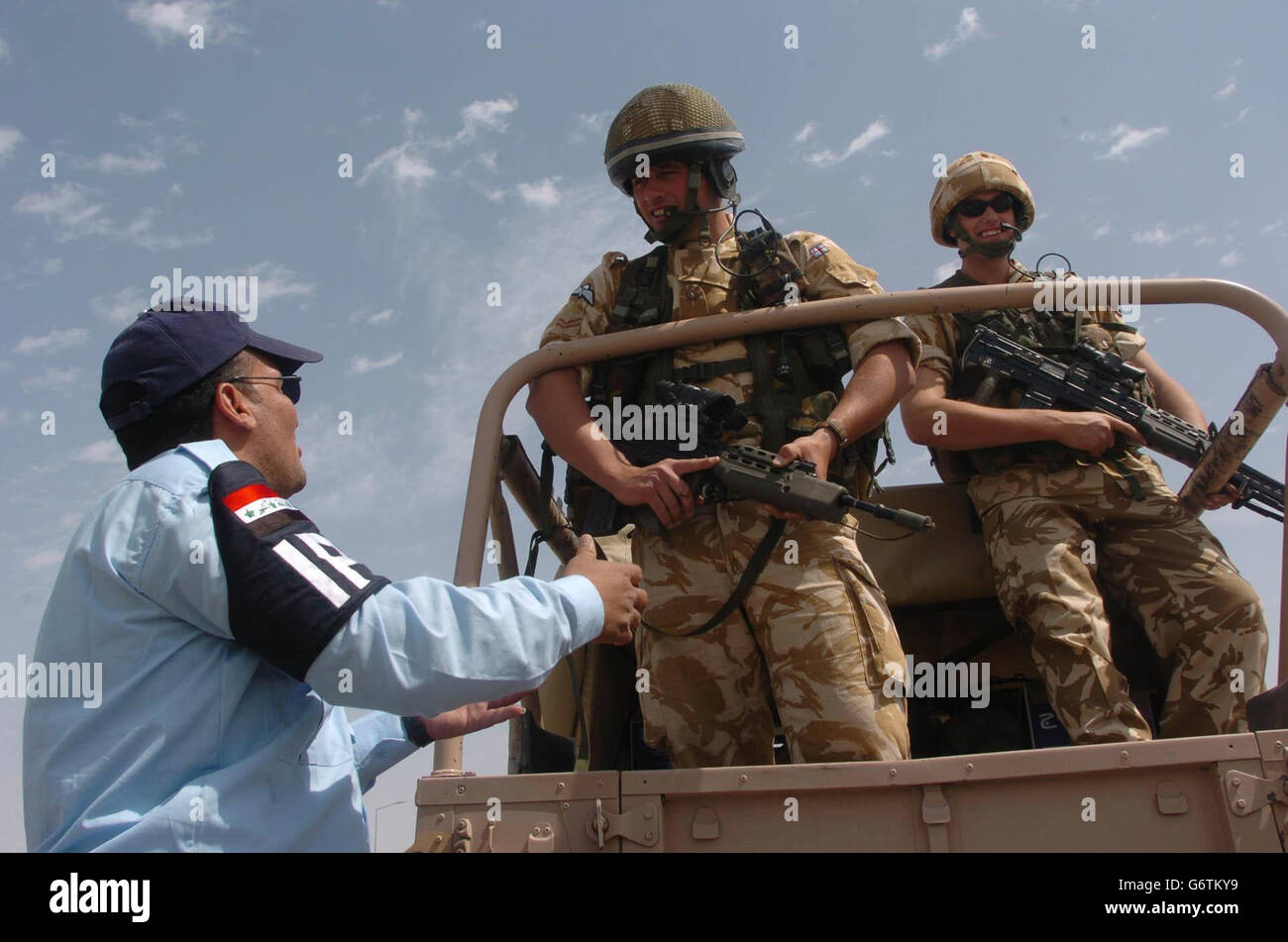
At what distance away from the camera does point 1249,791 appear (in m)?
2.21

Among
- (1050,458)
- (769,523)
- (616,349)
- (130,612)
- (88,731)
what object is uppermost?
(616,349)

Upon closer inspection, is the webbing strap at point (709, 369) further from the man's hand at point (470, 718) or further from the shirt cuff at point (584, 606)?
the shirt cuff at point (584, 606)

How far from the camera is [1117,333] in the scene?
4172mm

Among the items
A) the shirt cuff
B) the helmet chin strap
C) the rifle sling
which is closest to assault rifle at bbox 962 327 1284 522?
the helmet chin strap

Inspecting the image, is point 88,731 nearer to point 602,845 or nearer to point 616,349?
point 602,845

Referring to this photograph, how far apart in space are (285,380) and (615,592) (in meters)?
0.78

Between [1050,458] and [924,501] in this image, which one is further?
[924,501]

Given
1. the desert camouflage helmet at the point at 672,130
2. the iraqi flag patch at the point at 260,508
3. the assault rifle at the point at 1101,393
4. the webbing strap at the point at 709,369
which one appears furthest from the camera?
the assault rifle at the point at 1101,393

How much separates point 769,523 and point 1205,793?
47.3 inches

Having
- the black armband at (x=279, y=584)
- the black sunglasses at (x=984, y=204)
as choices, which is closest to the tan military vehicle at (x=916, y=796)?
the black armband at (x=279, y=584)

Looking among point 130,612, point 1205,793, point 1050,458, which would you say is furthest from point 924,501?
point 130,612

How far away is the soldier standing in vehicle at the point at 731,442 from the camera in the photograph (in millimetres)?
2852

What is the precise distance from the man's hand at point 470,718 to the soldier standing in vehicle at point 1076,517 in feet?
4.95
